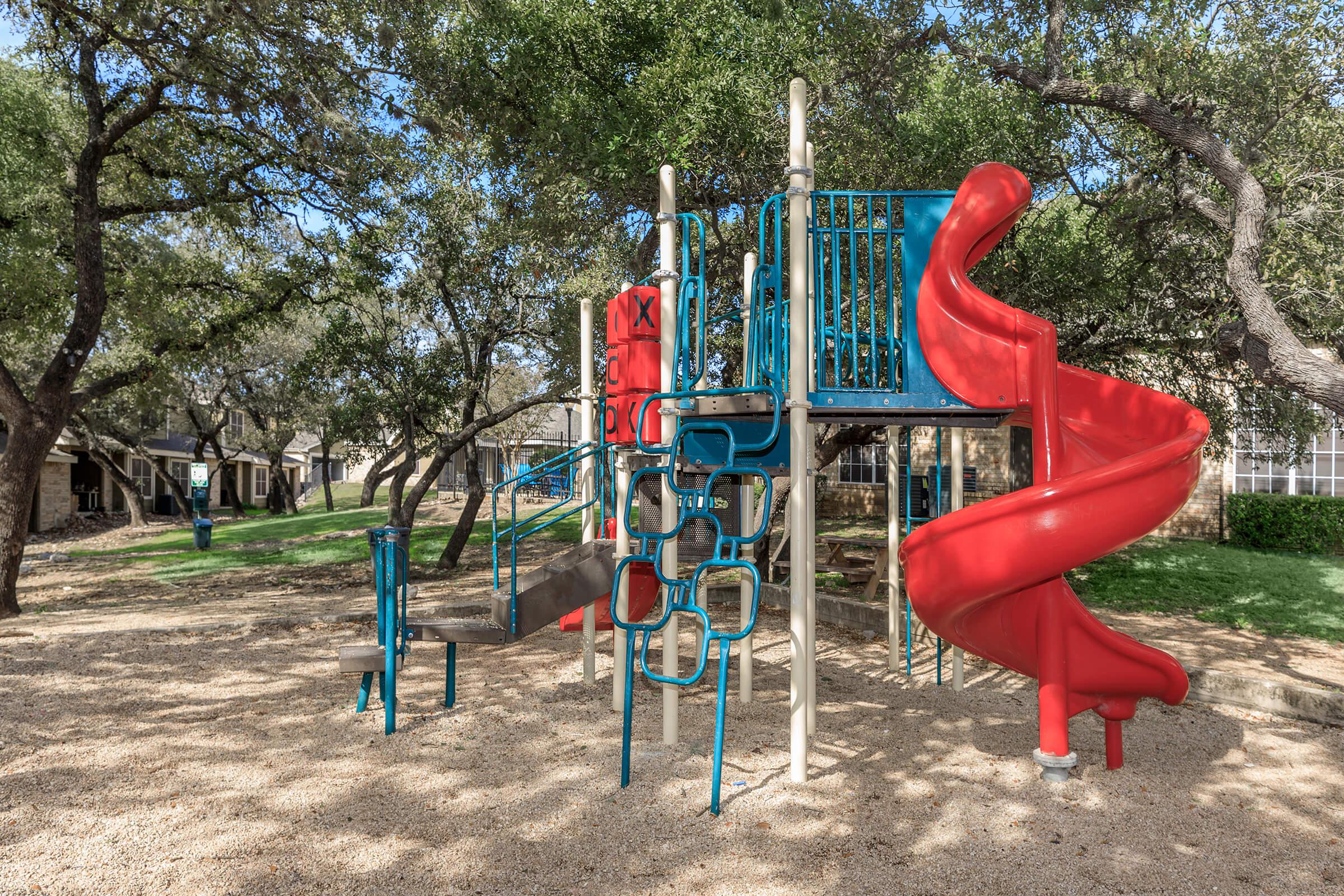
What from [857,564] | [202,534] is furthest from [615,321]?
[202,534]

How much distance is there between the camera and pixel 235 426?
131ft

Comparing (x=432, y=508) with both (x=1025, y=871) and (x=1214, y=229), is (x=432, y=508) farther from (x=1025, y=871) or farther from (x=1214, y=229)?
(x=1025, y=871)

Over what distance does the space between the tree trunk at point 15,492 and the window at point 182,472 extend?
28.7 metres

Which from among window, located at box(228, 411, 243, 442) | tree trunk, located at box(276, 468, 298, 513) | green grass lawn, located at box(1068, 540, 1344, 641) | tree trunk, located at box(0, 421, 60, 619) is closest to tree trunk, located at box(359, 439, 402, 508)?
tree trunk, located at box(276, 468, 298, 513)

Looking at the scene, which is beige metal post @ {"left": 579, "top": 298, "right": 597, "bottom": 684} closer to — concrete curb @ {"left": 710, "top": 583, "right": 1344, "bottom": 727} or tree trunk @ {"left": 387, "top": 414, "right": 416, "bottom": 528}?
concrete curb @ {"left": 710, "top": 583, "right": 1344, "bottom": 727}

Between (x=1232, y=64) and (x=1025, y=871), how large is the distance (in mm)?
6926

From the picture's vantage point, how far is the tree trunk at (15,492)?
10.1 meters

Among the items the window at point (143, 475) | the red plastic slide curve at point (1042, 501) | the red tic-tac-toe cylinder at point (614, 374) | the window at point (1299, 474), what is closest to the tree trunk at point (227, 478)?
the window at point (143, 475)

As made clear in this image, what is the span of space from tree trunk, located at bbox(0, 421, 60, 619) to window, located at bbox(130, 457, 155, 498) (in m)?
28.0

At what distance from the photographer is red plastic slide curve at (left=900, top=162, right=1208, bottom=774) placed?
428 cm

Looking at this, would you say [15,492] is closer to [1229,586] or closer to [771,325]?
[771,325]

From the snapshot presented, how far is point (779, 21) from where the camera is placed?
25.2ft

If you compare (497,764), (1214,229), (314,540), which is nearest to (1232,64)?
(1214,229)

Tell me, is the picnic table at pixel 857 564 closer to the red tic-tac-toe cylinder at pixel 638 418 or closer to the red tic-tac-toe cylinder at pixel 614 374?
the red tic-tac-toe cylinder at pixel 614 374
